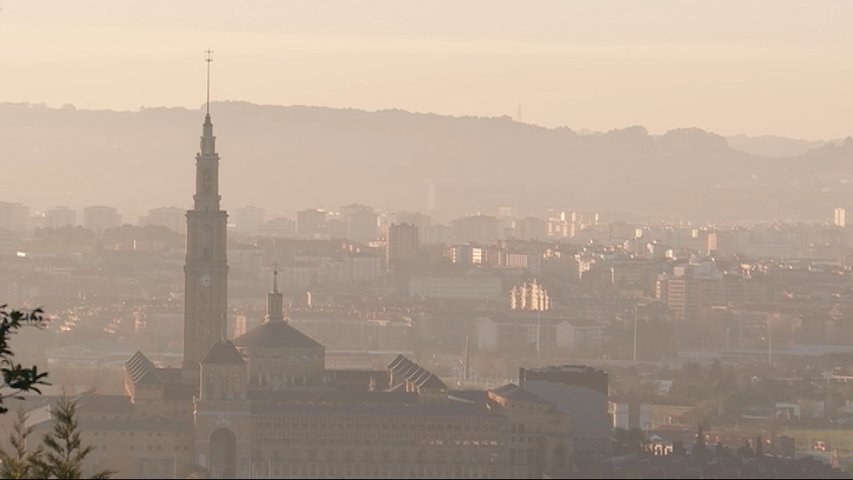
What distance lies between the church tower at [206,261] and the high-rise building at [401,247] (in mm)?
65261

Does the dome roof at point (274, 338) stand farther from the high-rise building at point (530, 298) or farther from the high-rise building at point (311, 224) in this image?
the high-rise building at point (311, 224)

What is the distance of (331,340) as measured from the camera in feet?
303

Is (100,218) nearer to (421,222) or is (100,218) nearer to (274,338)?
(421,222)

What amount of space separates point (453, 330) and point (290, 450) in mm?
45526

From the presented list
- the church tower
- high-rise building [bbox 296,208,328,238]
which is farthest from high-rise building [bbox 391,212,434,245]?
the church tower

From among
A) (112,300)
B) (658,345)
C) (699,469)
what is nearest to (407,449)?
(699,469)

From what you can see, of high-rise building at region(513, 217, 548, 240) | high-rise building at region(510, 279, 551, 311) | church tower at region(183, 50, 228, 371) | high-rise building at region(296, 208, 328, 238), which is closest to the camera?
church tower at region(183, 50, 228, 371)

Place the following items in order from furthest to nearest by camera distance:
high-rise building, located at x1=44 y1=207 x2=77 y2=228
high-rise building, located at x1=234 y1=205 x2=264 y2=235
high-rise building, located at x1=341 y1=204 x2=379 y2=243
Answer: high-rise building, located at x1=234 y1=205 x2=264 y2=235, high-rise building, located at x1=341 y1=204 x2=379 y2=243, high-rise building, located at x1=44 y1=207 x2=77 y2=228

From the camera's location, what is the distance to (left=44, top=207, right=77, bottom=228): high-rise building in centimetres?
15400

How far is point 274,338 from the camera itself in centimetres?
5941

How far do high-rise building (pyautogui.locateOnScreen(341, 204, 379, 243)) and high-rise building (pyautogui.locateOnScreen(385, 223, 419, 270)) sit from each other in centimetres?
3032

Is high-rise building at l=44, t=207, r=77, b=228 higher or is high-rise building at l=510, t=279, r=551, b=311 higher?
high-rise building at l=44, t=207, r=77, b=228

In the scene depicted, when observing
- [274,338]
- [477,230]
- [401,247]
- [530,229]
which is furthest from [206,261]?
→ [530,229]

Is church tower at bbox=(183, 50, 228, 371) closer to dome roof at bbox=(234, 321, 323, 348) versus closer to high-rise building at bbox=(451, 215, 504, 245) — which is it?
dome roof at bbox=(234, 321, 323, 348)
